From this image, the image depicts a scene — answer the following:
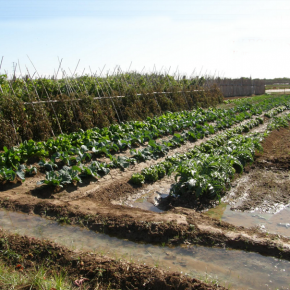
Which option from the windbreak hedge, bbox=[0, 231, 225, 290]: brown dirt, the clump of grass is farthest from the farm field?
the windbreak hedge

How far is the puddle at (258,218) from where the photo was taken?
496 centimetres

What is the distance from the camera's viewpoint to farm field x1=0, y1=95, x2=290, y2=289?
3537 millimetres

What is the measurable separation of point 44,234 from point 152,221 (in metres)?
1.61

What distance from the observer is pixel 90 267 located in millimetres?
3480

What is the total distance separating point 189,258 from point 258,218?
6.63ft

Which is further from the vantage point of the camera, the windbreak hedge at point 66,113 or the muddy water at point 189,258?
the windbreak hedge at point 66,113

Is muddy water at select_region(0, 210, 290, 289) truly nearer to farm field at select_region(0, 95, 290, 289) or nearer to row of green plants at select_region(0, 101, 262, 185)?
farm field at select_region(0, 95, 290, 289)

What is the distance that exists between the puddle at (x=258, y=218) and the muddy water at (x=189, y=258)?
1.11 metres

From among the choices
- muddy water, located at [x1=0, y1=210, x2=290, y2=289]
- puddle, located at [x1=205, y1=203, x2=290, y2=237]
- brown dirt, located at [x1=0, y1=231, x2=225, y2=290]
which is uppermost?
brown dirt, located at [x1=0, y1=231, x2=225, y2=290]

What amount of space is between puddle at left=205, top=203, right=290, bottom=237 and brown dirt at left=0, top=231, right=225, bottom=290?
2.16m

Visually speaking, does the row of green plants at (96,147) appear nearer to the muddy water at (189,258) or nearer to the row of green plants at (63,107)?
the row of green plants at (63,107)

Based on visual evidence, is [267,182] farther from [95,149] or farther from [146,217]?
[95,149]

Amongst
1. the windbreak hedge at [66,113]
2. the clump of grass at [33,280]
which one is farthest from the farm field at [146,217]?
the windbreak hedge at [66,113]

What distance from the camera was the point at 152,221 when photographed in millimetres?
4727
